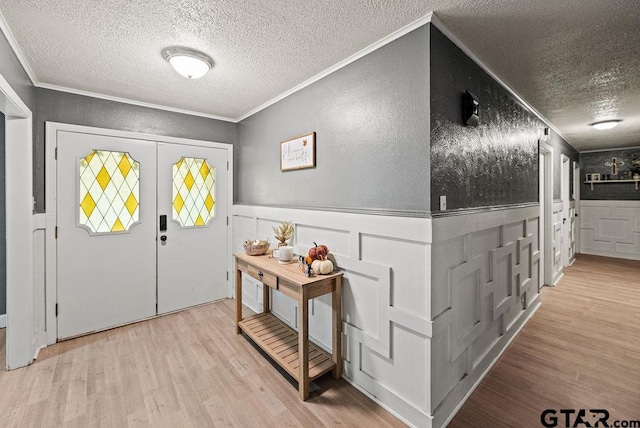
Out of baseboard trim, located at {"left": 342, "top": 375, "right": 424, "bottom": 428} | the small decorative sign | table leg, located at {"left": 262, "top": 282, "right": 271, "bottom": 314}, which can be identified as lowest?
baseboard trim, located at {"left": 342, "top": 375, "right": 424, "bottom": 428}

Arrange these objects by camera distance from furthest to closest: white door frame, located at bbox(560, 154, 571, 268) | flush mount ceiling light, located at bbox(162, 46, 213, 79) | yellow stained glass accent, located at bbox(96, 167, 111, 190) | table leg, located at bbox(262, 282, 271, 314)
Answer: white door frame, located at bbox(560, 154, 571, 268), table leg, located at bbox(262, 282, 271, 314), yellow stained glass accent, located at bbox(96, 167, 111, 190), flush mount ceiling light, located at bbox(162, 46, 213, 79)

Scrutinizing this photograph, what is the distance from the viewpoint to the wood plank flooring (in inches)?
70.8

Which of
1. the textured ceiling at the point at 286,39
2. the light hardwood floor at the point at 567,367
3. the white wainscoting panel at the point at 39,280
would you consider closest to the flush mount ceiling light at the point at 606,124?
the textured ceiling at the point at 286,39

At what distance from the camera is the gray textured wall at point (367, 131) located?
1.76 meters

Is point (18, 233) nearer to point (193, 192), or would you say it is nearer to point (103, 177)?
point (103, 177)

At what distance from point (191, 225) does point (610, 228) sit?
8381 mm

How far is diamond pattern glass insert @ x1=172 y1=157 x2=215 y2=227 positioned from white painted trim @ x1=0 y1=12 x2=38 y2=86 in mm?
1349

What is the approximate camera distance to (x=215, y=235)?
12.2 ft

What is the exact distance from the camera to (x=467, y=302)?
2053mm

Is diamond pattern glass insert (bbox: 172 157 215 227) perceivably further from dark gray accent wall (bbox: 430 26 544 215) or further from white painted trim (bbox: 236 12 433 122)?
dark gray accent wall (bbox: 430 26 544 215)

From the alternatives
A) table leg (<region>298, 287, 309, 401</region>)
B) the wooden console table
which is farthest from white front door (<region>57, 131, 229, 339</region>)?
table leg (<region>298, 287, 309, 401</region>)

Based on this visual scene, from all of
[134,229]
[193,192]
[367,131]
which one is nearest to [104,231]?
[134,229]

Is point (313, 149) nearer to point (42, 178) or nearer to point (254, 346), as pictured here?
point (254, 346)

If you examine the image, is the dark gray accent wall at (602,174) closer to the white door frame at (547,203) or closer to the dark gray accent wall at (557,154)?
the dark gray accent wall at (557,154)
